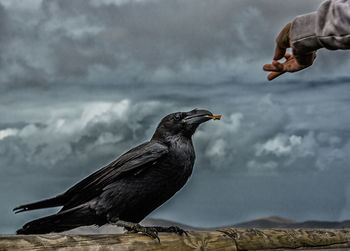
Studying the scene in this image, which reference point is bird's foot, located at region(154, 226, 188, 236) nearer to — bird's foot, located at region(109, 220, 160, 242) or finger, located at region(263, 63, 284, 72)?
bird's foot, located at region(109, 220, 160, 242)

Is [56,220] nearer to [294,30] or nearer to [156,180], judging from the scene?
[156,180]

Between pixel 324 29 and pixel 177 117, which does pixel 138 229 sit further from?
pixel 324 29

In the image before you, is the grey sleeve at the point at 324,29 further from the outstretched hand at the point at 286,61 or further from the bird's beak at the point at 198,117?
the bird's beak at the point at 198,117

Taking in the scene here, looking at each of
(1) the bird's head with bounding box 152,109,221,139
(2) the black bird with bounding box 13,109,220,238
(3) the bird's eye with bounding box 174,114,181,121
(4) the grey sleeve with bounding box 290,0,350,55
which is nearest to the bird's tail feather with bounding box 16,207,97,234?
(2) the black bird with bounding box 13,109,220,238

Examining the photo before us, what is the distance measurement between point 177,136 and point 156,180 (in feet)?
1.41

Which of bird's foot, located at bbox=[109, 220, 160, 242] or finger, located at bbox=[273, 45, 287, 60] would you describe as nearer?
finger, located at bbox=[273, 45, 287, 60]

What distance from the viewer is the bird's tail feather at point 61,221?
9.64ft

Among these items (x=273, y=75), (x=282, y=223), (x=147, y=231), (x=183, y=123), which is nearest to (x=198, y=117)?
(x=183, y=123)

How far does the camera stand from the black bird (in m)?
2.87

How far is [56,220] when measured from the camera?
3.02m

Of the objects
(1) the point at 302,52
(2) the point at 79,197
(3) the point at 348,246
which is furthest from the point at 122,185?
(3) the point at 348,246

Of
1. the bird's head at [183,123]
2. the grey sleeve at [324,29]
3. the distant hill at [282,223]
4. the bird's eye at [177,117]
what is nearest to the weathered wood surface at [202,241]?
the bird's head at [183,123]

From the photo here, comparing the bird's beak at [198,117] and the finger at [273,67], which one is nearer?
the finger at [273,67]

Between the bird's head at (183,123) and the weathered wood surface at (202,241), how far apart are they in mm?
744
